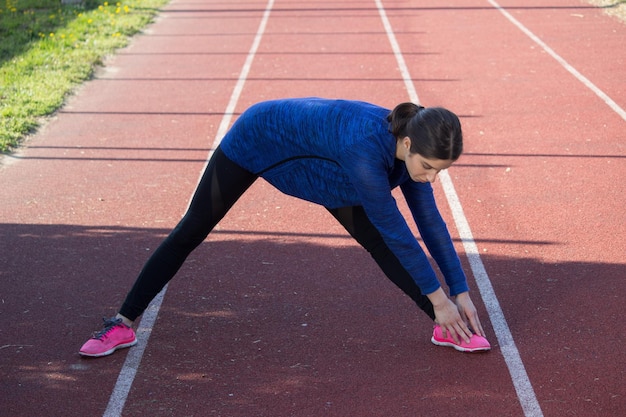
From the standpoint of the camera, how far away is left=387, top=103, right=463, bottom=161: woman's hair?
3.90 meters

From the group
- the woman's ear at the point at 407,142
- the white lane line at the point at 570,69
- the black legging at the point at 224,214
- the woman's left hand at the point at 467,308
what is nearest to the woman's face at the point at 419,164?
the woman's ear at the point at 407,142

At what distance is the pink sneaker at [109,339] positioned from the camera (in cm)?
504

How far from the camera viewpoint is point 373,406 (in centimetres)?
450

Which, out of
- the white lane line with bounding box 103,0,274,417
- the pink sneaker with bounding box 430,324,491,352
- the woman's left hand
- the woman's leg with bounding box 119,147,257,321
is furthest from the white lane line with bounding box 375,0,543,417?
the white lane line with bounding box 103,0,274,417

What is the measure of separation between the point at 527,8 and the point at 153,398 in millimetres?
17433

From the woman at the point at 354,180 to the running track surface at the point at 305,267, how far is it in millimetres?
363

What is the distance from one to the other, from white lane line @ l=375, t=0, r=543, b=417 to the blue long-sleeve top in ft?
1.86

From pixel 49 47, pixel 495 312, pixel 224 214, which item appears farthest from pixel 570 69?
pixel 224 214

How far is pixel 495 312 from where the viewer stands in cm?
555

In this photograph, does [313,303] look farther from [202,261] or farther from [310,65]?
[310,65]

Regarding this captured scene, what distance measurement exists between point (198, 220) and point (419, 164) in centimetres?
132

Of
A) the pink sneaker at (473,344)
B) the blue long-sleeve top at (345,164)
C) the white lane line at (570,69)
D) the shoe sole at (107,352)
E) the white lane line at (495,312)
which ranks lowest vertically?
the white lane line at (570,69)

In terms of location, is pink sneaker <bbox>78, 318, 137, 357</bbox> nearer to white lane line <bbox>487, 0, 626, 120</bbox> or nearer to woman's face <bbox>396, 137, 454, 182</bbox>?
woman's face <bbox>396, 137, 454, 182</bbox>

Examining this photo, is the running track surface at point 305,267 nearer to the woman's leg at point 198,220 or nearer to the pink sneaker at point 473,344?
the pink sneaker at point 473,344
